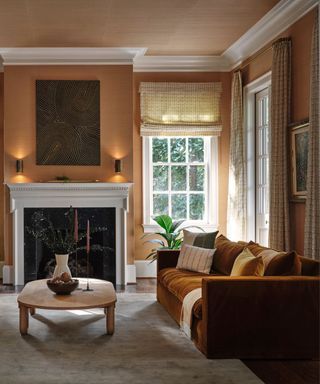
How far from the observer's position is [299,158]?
6.08 metres

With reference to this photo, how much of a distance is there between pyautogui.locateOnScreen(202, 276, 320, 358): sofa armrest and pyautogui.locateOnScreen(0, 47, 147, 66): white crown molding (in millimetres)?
4559

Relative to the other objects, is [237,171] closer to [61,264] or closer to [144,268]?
[144,268]

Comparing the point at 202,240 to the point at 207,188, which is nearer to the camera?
the point at 202,240

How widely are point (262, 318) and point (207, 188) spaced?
456 cm

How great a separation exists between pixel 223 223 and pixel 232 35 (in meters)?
2.77

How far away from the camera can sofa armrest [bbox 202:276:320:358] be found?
436cm

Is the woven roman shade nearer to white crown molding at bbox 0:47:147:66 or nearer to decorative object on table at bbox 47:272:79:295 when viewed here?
white crown molding at bbox 0:47:147:66

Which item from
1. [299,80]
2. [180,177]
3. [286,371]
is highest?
[299,80]

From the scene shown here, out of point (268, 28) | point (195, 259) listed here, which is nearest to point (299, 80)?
point (268, 28)

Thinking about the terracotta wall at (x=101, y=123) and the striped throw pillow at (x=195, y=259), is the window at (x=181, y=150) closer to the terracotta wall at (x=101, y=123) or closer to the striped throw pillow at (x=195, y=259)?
the terracotta wall at (x=101, y=123)

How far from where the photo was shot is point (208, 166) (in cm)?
885

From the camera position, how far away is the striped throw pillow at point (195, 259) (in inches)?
244

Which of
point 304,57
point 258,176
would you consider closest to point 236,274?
point 304,57

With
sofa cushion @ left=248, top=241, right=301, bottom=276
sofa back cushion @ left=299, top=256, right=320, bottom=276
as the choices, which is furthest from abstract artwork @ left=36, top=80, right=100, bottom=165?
sofa back cushion @ left=299, top=256, right=320, bottom=276
